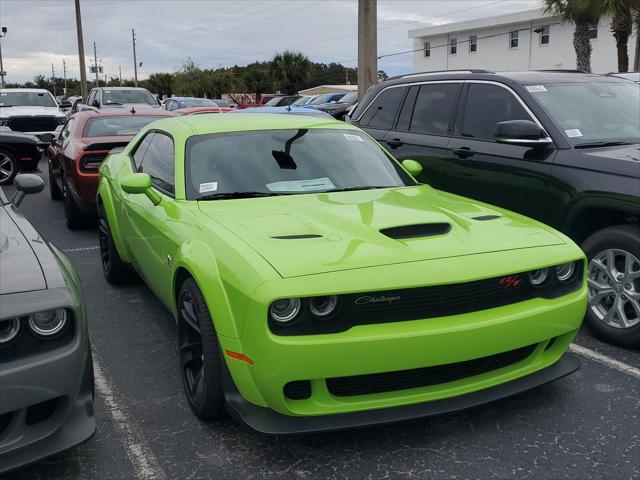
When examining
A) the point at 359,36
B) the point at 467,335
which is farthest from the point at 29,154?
the point at 467,335

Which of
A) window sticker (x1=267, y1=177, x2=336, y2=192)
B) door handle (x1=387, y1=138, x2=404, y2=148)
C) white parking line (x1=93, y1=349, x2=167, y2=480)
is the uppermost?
door handle (x1=387, y1=138, x2=404, y2=148)

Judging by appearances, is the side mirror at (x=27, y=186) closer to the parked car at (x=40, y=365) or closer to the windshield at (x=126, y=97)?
the parked car at (x=40, y=365)

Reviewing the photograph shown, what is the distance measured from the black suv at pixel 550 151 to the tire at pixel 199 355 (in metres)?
2.73

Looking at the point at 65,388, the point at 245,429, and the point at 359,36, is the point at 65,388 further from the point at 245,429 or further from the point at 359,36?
the point at 359,36

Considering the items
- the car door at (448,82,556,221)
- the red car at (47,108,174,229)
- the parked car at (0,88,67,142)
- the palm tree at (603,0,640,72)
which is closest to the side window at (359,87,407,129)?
the car door at (448,82,556,221)

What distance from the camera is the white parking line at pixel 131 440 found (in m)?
3.07

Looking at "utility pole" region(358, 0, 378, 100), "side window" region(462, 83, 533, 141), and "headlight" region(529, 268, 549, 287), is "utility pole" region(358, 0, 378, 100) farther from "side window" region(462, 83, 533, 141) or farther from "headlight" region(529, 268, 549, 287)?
"headlight" region(529, 268, 549, 287)

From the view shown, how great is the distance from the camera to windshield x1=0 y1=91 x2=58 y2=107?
18984 mm

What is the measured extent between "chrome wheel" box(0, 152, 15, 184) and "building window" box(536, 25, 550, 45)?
118 feet

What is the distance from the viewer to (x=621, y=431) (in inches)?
134

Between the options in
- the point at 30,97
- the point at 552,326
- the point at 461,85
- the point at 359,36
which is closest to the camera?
the point at 552,326

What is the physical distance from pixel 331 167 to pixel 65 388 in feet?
7.50

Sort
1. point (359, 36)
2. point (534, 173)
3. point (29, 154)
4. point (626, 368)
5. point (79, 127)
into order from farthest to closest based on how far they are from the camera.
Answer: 1. point (359, 36)
2. point (29, 154)
3. point (79, 127)
4. point (534, 173)
5. point (626, 368)

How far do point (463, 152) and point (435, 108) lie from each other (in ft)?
2.45
